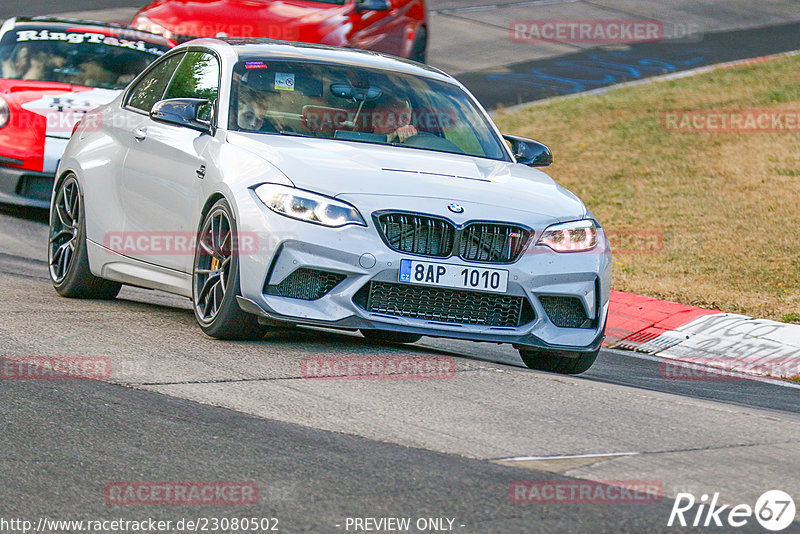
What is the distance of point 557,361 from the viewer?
771 cm

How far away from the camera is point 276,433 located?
5.47 meters

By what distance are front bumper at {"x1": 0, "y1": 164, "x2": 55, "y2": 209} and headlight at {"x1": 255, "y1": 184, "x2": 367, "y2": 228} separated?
5929mm

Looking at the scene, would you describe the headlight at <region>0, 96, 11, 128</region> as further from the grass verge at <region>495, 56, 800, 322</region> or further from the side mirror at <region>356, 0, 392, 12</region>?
the grass verge at <region>495, 56, 800, 322</region>

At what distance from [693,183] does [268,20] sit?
16.8ft

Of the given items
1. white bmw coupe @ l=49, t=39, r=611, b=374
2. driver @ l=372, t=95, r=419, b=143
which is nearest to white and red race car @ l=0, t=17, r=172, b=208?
white bmw coupe @ l=49, t=39, r=611, b=374

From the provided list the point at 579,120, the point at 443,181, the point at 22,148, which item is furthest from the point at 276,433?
the point at 579,120

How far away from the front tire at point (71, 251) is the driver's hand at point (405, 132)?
2.12m

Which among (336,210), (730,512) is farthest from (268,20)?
(730,512)

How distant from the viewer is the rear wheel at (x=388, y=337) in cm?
802

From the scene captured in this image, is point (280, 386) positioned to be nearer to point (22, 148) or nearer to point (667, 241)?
point (22, 148)

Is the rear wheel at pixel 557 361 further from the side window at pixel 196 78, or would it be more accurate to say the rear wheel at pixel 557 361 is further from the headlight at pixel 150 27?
the headlight at pixel 150 27

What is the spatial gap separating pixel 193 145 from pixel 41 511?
141 inches

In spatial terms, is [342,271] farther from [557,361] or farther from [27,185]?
[27,185]

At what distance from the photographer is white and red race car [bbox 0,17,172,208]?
12.3 m
